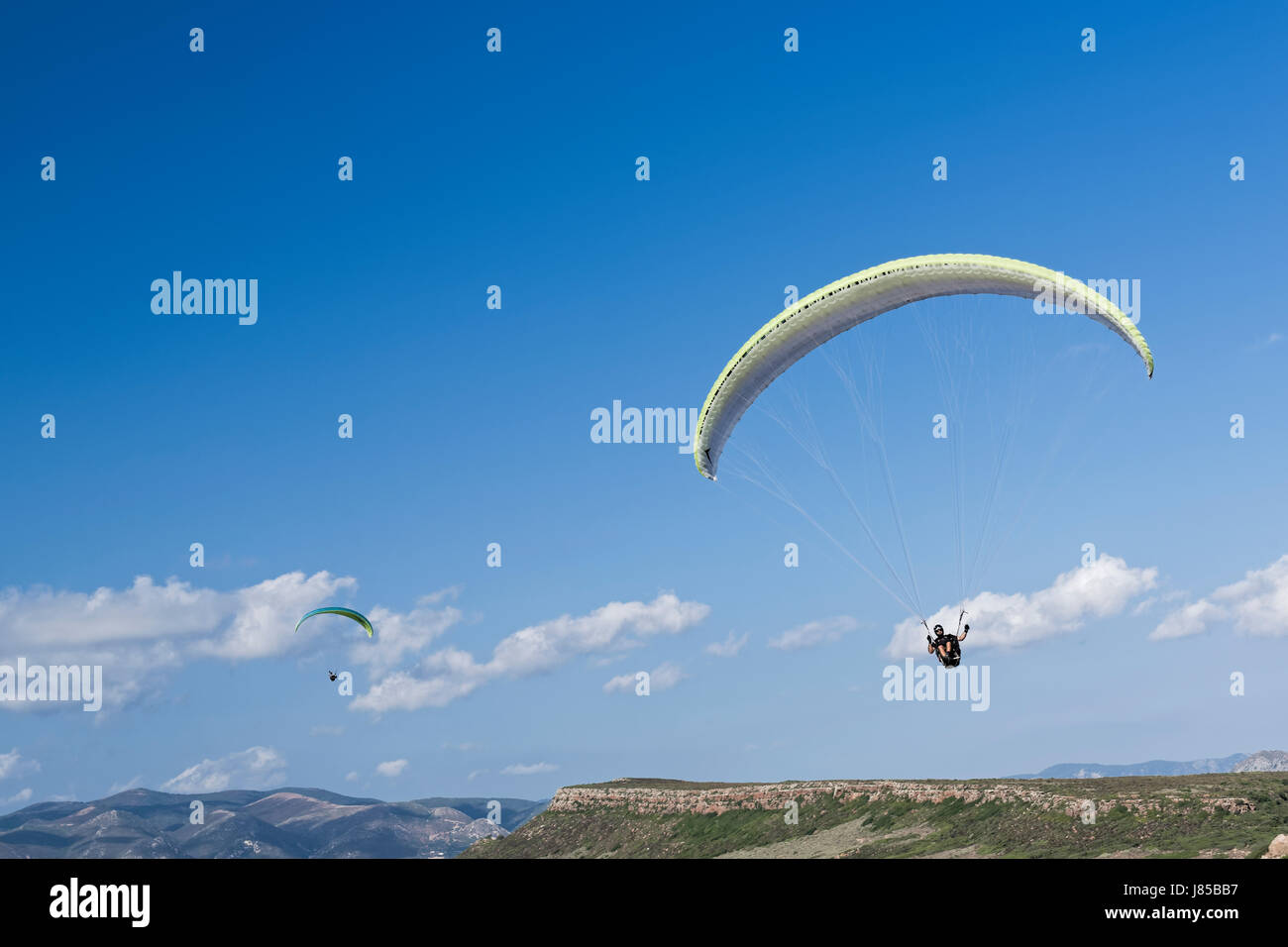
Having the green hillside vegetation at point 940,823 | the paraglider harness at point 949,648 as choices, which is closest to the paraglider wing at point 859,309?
the paraglider harness at point 949,648

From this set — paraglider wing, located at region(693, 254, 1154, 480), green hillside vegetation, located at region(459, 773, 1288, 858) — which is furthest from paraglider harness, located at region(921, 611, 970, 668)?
green hillside vegetation, located at region(459, 773, 1288, 858)

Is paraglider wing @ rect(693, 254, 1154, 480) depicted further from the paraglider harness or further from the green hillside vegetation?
the green hillside vegetation

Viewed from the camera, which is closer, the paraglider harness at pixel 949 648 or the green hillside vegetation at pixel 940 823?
the paraglider harness at pixel 949 648

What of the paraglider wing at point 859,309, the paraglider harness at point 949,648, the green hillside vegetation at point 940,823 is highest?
the paraglider wing at point 859,309

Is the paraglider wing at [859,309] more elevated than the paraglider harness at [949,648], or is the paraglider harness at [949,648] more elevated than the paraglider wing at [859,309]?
the paraglider wing at [859,309]

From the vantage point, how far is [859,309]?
149 feet

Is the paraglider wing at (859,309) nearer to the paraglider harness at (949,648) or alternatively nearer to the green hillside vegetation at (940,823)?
the paraglider harness at (949,648)

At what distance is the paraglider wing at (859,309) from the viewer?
40812 mm

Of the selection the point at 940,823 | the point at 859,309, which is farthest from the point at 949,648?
the point at 940,823

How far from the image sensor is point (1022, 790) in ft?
333
